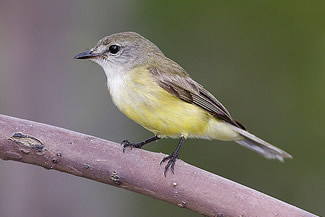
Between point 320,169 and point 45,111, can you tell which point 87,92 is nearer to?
point 45,111

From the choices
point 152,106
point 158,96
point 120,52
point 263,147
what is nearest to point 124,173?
point 152,106

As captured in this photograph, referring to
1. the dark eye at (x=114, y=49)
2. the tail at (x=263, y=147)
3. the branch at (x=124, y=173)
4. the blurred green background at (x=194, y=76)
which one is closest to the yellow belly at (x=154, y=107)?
the dark eye at (x=114, y=49)

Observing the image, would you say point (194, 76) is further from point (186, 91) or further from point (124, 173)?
point (124, 173)

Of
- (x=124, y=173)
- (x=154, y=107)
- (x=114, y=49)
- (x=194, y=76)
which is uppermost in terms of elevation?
(x=194, y=76)

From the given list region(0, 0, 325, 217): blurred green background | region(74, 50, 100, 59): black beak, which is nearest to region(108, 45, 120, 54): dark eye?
region(74, 50, 100, 59): black beak

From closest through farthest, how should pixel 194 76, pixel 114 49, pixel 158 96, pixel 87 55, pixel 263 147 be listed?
pixel 158 96 → pixel 87 55 → pixel 114 49 → pixel 263 147 → pixel 194 76

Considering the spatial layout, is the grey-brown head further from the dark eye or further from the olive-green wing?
the olive-green wing

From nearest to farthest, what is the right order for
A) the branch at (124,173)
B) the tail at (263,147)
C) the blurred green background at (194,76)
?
the branch at (124,173) < the tail at (263,147) < the blurred green background at (194,76)

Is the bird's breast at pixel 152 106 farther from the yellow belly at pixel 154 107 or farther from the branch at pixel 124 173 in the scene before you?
the branch at pixel 124 173
